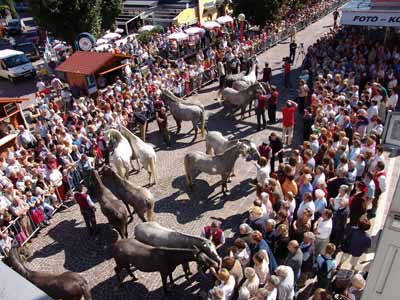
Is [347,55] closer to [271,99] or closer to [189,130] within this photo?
[271,99]

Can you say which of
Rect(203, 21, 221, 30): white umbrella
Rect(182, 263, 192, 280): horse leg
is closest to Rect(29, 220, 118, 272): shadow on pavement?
Rect(182, 263, 192, 280): horse leg

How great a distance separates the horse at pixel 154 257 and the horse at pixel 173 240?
0.18 metres

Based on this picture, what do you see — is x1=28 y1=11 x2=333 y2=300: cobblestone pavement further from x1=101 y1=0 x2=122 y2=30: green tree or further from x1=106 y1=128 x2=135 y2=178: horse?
x1=101 y1=0 x2=122 y2=30: green tree

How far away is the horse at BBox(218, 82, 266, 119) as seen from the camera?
610 inches

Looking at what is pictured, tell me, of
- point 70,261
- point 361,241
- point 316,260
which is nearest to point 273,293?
point 316,260

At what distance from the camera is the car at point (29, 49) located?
98.9 ft

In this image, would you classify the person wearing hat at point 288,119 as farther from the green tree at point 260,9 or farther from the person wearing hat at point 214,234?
the green tree at point 260,9

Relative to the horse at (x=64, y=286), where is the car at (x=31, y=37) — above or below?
below

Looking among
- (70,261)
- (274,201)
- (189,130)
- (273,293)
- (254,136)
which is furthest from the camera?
(189,130)

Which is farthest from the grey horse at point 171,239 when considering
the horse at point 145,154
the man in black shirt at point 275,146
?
the man in black shirt at point 275,146

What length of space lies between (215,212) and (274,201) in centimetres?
242

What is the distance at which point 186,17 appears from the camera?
30312mm

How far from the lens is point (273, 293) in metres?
6.56

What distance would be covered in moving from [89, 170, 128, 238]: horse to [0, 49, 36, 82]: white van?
16837mm
